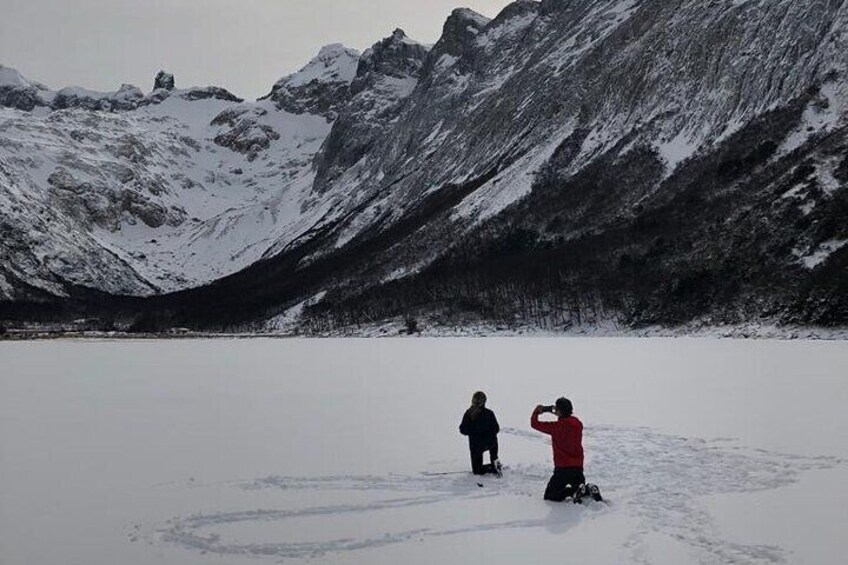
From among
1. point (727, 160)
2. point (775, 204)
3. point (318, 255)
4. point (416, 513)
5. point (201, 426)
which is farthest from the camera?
point (318, 255)

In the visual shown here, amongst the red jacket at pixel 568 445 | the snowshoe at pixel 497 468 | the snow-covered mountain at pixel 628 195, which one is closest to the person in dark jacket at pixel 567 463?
the red jacket at pixel 568 445

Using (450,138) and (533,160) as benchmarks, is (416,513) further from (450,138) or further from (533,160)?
(450,138)

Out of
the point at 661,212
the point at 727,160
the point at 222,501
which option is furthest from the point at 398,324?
the point at 222,501

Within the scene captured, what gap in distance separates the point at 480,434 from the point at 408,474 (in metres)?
1.53

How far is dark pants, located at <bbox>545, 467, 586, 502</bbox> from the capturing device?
11508mm

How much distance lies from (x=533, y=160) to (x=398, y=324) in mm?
49773

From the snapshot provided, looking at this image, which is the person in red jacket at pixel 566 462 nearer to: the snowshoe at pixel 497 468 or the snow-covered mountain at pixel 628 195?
the snowshoe at pixel 497 468

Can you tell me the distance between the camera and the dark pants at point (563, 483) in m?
11.5

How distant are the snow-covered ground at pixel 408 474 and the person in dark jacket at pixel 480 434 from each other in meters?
0.49

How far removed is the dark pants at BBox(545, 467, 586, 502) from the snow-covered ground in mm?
290

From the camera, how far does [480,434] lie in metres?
13.7

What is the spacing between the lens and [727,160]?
3627 inches

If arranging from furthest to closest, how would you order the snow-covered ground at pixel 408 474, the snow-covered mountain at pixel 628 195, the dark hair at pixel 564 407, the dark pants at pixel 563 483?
the snow-covered mountain at pixel 628 195 → the dark hair at pixel 564 407 → the dark pants at pixel 563 483 → the snow-covered ground at pixel 408 474

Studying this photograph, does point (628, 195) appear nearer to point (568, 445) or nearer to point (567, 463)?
point (568, 445)
